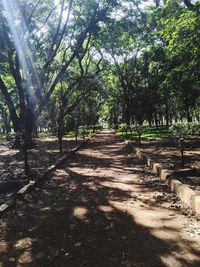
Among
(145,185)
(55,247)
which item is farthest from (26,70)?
(55,247)

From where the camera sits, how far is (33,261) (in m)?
4.03

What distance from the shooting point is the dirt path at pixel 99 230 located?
4.02 meters

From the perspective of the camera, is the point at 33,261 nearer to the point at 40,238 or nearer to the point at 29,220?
the point at 40,238

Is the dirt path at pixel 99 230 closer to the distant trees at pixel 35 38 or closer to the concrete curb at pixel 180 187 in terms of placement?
the concrete curb at pixel 180 187

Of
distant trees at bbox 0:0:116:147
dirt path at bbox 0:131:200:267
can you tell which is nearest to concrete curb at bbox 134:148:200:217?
dirt path at bbox 0:131:200:267

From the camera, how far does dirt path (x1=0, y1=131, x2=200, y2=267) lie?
402cm

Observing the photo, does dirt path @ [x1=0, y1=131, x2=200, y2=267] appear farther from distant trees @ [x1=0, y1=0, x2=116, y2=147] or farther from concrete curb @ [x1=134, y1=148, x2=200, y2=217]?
distant trees @ [x1=0, y1=0, x2=116, y2=147]

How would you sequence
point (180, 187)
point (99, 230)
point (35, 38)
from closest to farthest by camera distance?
point (99, 230)
point (180, 187)
point (35, 38)

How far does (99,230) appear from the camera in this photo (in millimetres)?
4988

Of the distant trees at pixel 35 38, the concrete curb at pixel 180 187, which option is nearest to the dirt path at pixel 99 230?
the concrete curb at pixel 180 187

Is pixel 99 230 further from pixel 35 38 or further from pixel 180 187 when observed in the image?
pixel 35 38

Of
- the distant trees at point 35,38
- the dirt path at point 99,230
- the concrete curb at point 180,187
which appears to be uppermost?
the distant trees at point 35,38

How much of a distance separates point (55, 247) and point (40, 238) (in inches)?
18.3

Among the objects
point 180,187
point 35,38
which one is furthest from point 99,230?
point 35,38
